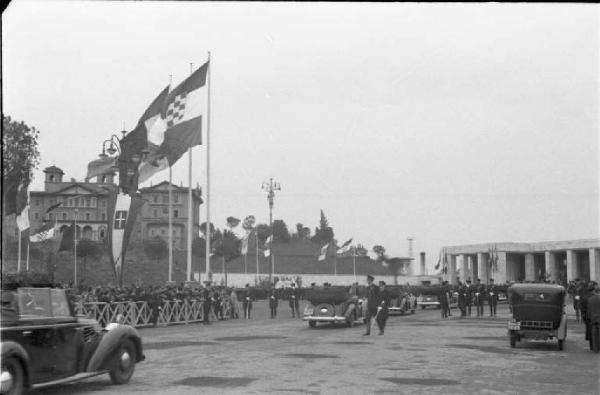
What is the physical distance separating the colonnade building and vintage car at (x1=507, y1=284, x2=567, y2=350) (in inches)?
2080

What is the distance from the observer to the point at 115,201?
2558 centimetres

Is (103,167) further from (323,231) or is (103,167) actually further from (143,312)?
(323,231)

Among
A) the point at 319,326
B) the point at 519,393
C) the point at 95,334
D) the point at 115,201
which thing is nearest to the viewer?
the point at 519,393

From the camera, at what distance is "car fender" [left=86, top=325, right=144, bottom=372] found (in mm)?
11477

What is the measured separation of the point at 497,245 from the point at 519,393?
3010 inches

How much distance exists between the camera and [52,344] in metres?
10.5

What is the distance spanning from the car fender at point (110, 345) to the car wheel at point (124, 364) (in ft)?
0.40

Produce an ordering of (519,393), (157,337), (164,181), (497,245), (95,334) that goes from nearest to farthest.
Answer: (519,393) → (95,334) → (157,337) → (497,245) → (164,181)

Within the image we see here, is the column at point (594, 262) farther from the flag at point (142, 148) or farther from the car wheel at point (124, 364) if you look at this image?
the car wheel at point (124, 364)

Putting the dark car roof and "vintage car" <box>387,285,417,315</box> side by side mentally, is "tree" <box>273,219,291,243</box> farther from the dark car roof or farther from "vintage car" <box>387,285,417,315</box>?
the dark car roof

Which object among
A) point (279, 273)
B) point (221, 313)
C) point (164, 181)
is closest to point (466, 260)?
point (279, 273)

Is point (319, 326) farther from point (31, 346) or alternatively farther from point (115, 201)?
point (31, 346)

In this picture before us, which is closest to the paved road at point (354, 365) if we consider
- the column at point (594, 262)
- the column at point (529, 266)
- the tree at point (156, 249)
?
the column at point (594, 262)

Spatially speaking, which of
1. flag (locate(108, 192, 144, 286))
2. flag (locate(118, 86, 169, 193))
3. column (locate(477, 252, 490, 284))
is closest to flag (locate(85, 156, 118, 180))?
flag (locate(118, 86, 169, 193))
